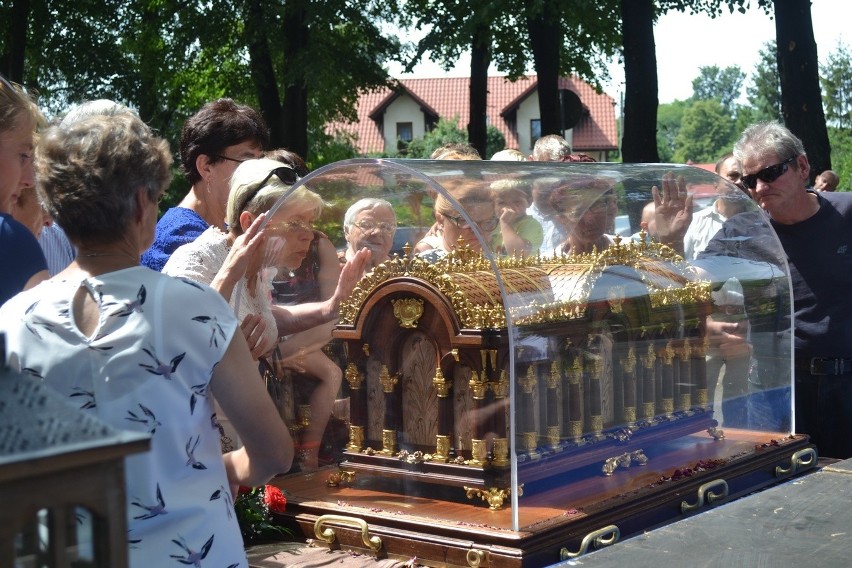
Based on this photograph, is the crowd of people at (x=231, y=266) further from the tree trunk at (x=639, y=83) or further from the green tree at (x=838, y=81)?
the green tree at (x=838, y=81)

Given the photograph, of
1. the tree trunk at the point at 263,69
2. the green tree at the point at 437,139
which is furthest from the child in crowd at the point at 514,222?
the green tree at the point at 437,139

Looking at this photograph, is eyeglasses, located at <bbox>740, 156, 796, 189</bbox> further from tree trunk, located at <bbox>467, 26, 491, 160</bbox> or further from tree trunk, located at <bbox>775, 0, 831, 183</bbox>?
tree trunk, located at <bbox>467, 26, 491, 160</bbox>

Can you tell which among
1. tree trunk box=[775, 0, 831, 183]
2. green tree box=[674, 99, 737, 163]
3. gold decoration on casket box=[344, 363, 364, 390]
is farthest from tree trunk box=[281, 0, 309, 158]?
green tree box=[674, 99, 737, 163]

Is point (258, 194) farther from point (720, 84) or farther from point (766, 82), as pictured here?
point (720, 84)

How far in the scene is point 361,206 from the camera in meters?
3.58

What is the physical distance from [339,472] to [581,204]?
1.20 metres

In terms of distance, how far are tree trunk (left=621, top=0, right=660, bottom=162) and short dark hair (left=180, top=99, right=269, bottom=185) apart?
32.5 feet

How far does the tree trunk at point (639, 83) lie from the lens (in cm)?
1371

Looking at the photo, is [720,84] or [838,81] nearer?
[838,81]

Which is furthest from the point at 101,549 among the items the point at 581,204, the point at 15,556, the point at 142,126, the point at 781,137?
the point at 781,137

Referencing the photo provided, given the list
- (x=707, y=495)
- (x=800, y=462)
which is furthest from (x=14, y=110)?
(x=800, y=462)

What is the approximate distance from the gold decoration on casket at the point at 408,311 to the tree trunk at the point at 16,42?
17207 millimetres

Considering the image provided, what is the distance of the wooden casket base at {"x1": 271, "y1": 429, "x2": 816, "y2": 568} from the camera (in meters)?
3.04

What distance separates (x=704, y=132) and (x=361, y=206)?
128 m
